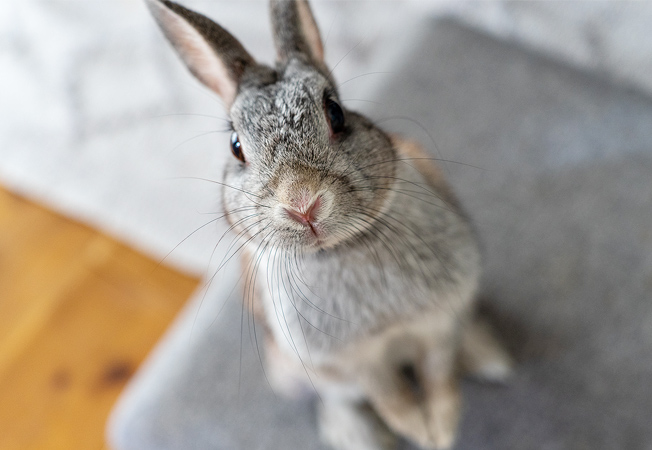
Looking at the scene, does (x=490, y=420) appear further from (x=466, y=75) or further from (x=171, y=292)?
(x=171, y=292)

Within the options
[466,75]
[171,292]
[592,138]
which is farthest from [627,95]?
[171,292]

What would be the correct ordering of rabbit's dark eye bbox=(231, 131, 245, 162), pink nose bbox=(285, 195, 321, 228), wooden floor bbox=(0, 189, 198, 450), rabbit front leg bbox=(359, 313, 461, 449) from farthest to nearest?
wooden floor bbox=(0, 189, 198, 450) → rabbit front leg bbox=(359, 313, 461, 449) → rabbit's dark eye bbox=(231, 131, 245, 162) → pink nose bbox=(285, 195, 321, 228)

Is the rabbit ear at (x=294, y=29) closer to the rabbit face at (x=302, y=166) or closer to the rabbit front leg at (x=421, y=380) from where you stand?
the rabbit face at (x=302, y=166)

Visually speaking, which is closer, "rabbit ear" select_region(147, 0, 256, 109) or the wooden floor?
"rabbit ear" select_region(147, 0, 256, 109)

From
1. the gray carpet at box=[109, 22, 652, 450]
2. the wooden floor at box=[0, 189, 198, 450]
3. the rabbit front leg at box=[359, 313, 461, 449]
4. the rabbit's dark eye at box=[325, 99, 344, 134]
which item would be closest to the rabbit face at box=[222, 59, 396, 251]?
the rabbit's dark eye at box=[325, 99, 344, 134]

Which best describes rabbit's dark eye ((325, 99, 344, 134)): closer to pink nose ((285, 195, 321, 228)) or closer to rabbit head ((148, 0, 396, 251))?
rabbit head ((148, 0, 396, 251))

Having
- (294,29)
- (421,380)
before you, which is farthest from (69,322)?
(294,29)
